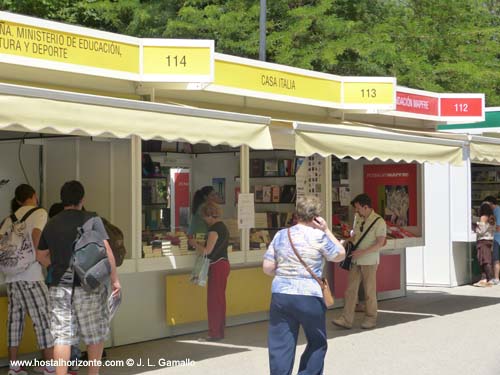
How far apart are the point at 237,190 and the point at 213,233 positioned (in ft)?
5.13

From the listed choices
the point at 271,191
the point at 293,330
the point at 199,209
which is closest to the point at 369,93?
the point at 271,191

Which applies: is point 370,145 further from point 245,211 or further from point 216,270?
point 216,270

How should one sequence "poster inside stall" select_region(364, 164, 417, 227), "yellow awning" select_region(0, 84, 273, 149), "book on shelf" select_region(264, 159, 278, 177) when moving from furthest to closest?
"poster inside stall" select_region(364, 164, 417, 227) < "book on shelf" select_region(264, 159, 278, 177) < "yellow awning" select_region(0, 84, 273, 149)

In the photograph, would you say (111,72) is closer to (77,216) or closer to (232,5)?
(77,216)

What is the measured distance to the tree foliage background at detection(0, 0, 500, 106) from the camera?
24.4 metres

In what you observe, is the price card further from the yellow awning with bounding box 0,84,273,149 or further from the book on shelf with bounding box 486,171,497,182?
the book on shelf with bounding box 486,171,497,182

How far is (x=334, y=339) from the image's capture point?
1072 centimetres

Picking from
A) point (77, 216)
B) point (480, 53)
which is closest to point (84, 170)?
point (77, 216)

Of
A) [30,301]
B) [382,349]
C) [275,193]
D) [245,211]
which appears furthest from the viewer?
[275,193]

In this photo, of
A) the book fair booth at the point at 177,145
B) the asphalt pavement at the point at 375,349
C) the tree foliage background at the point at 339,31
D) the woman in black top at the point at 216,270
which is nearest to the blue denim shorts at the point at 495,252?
the book fair booth at the point at 177,145

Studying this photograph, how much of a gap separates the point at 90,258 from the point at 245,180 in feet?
15.3

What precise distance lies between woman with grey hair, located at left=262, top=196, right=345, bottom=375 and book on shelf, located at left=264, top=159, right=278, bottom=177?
520cm

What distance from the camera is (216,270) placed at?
1054 cm

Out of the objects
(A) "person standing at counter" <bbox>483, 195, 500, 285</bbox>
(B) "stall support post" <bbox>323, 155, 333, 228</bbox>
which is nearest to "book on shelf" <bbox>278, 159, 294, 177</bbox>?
(B) "stall support post" <bbox>323, 155, 333, 228</bbox>
